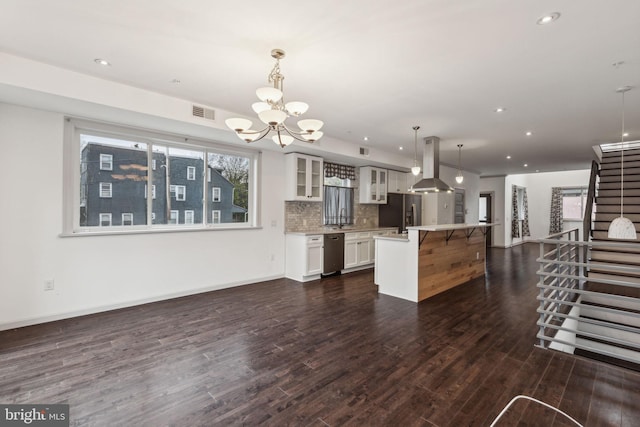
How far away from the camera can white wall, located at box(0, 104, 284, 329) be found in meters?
3.27

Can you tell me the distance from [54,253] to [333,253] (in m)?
4.15

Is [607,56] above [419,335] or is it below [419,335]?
above

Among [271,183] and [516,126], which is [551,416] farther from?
[271,183]

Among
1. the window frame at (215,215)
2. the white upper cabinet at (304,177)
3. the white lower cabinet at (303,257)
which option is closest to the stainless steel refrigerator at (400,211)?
the white upper cabinet at (304,177)

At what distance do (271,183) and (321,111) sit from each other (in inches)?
79.0

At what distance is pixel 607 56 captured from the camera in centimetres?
254

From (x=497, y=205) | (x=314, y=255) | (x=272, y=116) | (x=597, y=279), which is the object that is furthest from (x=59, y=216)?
(x=497, y=205)

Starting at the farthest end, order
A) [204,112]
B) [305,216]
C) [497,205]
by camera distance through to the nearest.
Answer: [497,205] → [305,216] → [204,112]

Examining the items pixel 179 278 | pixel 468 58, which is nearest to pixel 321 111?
pixel 468 58

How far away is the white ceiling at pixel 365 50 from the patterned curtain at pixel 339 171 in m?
2.27

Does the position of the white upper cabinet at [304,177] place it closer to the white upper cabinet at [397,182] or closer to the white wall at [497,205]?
the white upper cabinet at [397,182]

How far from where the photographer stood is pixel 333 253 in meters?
5.84

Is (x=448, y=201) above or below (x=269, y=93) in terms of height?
below

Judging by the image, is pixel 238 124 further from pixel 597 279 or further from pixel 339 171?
pixel 339 171
